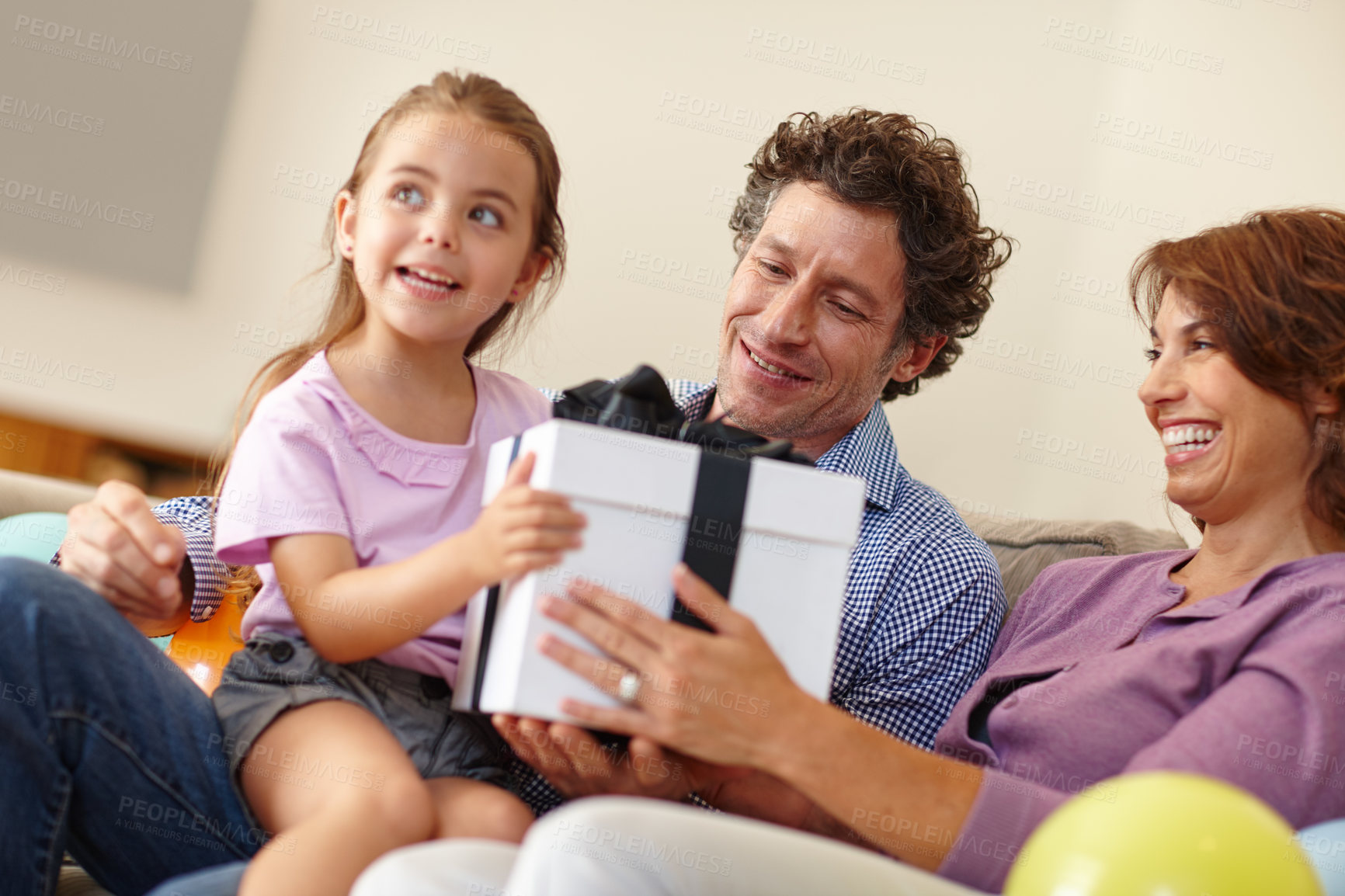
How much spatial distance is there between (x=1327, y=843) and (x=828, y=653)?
1.51 feet

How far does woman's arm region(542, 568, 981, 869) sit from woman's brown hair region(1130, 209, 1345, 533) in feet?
1.94

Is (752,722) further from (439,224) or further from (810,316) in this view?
(810,316)

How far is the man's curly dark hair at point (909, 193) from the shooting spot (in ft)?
5.36

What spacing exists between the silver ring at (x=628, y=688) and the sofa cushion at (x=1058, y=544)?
3.12 feet

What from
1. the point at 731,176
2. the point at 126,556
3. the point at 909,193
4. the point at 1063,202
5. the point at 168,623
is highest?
the point at 1063,202

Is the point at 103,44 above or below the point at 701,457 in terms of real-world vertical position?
above

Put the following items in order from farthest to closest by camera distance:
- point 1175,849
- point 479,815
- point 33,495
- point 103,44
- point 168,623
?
point 103,44
point 33,495
point 168,623
point 479,815
point 1175,849

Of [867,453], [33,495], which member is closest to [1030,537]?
[867,453]

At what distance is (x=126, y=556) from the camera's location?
114 cm

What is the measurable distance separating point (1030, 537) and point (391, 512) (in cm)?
114

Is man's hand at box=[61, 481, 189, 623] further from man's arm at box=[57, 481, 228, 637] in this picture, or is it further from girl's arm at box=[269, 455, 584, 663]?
girl's arm at box=[269, 455, 584, 663]

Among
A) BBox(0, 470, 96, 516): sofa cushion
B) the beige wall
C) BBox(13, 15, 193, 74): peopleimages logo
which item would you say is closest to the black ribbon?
BBox(0, 470, 96, 516): sofa cushion

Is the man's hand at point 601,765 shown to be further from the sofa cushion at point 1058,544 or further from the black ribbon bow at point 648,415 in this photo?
the sofa cushion at point 1058,544

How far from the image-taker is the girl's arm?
95 centimetres
